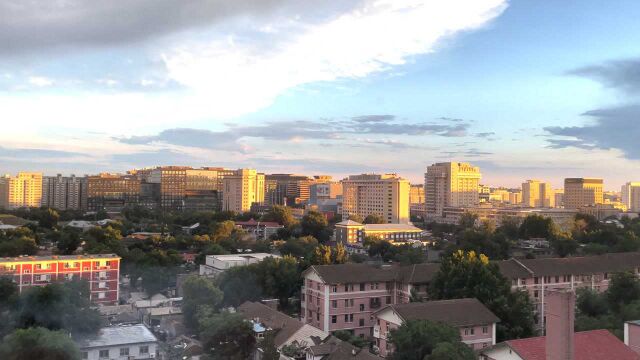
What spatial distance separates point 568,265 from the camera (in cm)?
1085

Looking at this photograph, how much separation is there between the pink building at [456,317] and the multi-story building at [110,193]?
34.4 m

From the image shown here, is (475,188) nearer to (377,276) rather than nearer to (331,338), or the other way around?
(377,276)

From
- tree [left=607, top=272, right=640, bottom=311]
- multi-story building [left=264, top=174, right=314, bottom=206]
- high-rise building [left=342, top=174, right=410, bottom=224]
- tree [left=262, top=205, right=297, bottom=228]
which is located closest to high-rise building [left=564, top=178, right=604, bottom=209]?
high-rise building [left=342, top=174, right=410, bottom=224]

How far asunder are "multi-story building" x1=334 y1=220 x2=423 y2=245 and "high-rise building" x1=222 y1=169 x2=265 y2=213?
16862 millimetres

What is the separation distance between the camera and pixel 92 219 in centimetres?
2775

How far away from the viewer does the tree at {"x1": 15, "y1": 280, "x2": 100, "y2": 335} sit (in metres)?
7.63

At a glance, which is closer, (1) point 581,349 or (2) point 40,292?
Result: (1) point 581,349

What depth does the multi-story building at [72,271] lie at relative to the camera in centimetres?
1109

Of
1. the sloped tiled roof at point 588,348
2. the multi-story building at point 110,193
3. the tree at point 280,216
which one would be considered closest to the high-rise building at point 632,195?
the tree at point 280,216

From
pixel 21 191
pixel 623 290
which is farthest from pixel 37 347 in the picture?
pixel 21 191

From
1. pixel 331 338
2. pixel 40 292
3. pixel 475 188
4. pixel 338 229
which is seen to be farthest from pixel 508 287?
pixel 475 188

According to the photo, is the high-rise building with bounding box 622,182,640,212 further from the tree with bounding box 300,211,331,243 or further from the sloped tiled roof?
the sloped tiled roof

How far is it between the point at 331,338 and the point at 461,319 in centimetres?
161

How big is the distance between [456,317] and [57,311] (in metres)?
5.26
